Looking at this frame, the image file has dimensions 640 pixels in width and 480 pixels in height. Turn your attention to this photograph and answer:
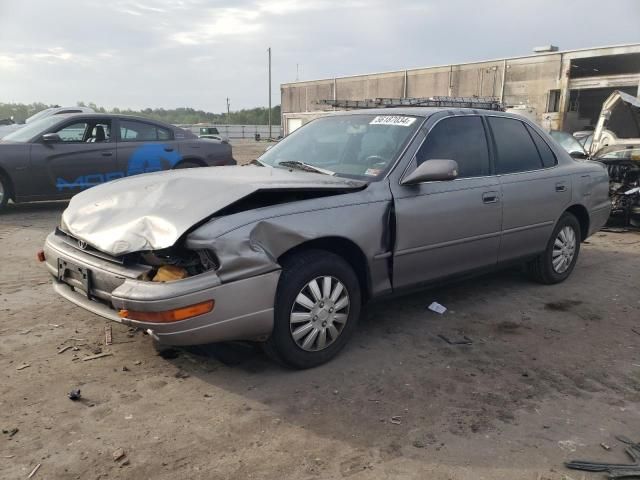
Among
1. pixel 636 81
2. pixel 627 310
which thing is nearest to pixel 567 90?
pixel 636 81

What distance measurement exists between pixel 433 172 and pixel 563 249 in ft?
7.98

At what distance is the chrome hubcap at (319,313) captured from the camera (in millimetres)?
3254

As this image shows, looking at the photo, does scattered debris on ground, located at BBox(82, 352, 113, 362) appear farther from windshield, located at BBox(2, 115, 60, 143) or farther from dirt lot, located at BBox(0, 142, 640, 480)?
windshield, located at BBox(2, 115, 60, 143)

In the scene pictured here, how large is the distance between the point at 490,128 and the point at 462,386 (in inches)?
93.7

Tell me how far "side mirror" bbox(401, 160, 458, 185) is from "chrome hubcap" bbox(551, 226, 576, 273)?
2140 millimetres

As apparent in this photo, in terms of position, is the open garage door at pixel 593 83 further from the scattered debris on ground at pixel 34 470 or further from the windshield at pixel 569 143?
the scattered debris on ground at pixel 34 470

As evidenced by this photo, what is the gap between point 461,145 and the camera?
4332 millimetres

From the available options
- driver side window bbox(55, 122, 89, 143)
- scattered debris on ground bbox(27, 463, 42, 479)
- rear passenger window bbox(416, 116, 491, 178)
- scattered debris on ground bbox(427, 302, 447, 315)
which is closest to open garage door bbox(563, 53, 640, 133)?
driver side window bbox(55, 122, 89, 143)

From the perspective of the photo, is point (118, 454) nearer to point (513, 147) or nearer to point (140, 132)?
point (513, 147)

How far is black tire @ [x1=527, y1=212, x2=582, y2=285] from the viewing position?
5.20 m

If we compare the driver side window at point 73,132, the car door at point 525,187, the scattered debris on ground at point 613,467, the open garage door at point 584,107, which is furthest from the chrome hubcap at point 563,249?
the open garage door at point 584,107

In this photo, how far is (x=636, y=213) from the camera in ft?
26.8

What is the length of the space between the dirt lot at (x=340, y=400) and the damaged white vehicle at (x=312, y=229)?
0.38 metres

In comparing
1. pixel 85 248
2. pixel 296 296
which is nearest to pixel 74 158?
pixel 85 248
